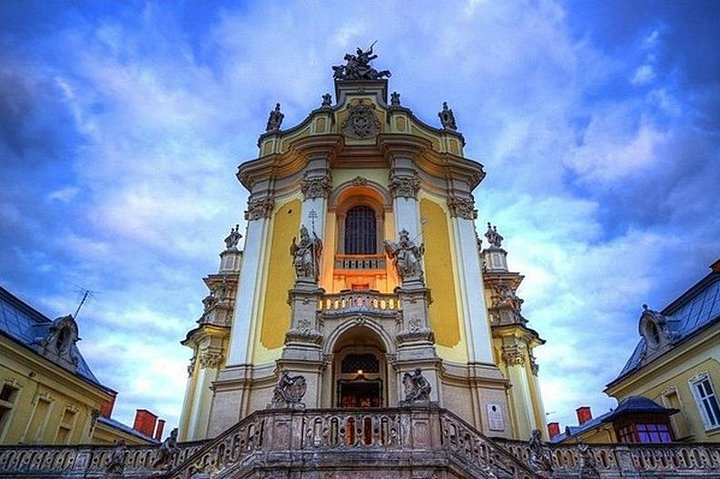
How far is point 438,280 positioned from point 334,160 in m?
8.27

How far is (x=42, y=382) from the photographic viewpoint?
63.2ft

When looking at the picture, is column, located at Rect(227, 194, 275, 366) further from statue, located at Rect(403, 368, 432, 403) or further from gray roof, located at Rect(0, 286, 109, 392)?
statue, located at Rect(403, 368, 432, 403)

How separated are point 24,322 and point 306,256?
1237 centimetres

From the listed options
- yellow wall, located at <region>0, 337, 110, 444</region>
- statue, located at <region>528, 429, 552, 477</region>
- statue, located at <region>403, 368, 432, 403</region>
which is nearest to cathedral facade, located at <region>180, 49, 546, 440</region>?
statue, located at <region>403, 368, 432, 403</region>

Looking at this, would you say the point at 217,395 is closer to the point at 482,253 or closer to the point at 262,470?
the point at 262,470

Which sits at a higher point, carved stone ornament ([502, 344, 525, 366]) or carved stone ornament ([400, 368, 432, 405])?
carved stone ornament ([502, 344, 525, 366])

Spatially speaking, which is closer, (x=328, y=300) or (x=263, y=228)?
(x=328, y=300)

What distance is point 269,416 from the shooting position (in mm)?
11758

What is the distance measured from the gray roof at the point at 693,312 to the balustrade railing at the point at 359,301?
11358mm

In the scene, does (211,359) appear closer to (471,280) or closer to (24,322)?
(24,322)

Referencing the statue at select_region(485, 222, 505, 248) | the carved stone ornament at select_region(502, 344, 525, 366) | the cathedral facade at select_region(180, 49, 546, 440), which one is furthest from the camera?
the statue at select_region(485, 222, 505, 248)

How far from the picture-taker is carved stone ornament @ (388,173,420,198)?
76.6 ft

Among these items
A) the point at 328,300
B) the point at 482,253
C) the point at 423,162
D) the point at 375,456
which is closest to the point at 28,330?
the point at 328,300

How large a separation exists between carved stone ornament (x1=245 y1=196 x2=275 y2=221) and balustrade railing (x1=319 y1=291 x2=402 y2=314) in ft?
22.0
